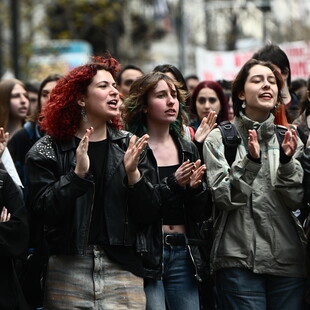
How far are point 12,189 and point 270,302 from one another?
1.96 metres

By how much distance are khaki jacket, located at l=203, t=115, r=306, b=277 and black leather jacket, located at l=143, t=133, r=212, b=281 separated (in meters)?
0.10

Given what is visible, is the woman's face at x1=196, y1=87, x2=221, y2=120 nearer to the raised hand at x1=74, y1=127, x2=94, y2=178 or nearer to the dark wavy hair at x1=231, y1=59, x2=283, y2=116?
the dark wavy hair at x1=231, y1=59, x2=283, y2=116

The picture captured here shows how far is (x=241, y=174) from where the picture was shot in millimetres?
6496

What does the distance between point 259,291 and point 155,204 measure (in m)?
1.02

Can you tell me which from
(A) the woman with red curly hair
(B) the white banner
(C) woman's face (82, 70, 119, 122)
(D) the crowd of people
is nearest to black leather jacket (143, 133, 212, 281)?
(D) the crowd of people

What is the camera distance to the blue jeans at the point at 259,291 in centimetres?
653

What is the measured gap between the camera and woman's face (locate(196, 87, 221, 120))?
884cm

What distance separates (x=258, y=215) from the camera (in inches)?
258

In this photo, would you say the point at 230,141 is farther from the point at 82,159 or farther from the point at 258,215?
the point at 82,159

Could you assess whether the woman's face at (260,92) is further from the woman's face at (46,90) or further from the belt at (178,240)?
the woman's face at (46,90)

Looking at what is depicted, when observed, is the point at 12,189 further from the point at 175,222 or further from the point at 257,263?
the point at 257,263

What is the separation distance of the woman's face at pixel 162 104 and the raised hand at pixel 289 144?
92 cm

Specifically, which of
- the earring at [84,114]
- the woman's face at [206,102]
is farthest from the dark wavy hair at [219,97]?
the earring at [84,114]

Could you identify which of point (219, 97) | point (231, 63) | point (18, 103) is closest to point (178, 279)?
point (219, 97)
